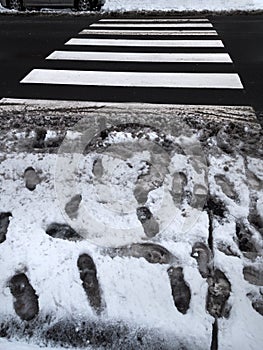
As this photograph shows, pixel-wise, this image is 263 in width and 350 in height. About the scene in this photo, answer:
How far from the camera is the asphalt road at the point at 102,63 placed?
565cm

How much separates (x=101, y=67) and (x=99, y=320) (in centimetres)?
486

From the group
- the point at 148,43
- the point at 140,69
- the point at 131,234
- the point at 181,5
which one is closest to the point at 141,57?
the point at 140,69

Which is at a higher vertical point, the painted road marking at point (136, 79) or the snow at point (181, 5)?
the snow at point (181, 5)

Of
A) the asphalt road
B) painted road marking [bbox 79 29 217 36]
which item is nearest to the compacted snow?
the asphalt road

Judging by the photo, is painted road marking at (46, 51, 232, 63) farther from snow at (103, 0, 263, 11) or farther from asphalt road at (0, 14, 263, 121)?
snow at (103, 0, 263, 11)

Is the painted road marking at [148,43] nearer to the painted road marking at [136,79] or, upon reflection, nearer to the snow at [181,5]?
the painted road marking at [136,79]

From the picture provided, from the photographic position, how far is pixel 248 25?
30.8ft

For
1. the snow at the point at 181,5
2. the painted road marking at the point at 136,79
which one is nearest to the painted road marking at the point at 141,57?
the painted road marking at the point at 136,79

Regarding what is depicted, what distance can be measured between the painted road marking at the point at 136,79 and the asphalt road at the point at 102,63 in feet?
0.60

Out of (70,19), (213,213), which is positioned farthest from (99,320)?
(70,19)

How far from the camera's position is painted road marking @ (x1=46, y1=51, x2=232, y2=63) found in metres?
7.07

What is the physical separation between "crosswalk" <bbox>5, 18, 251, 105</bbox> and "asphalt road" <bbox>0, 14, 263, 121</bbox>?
2 cm

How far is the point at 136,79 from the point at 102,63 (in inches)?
39.9

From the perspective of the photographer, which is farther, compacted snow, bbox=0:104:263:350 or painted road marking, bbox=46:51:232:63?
painted road marking, bbox=46:51:232:63
